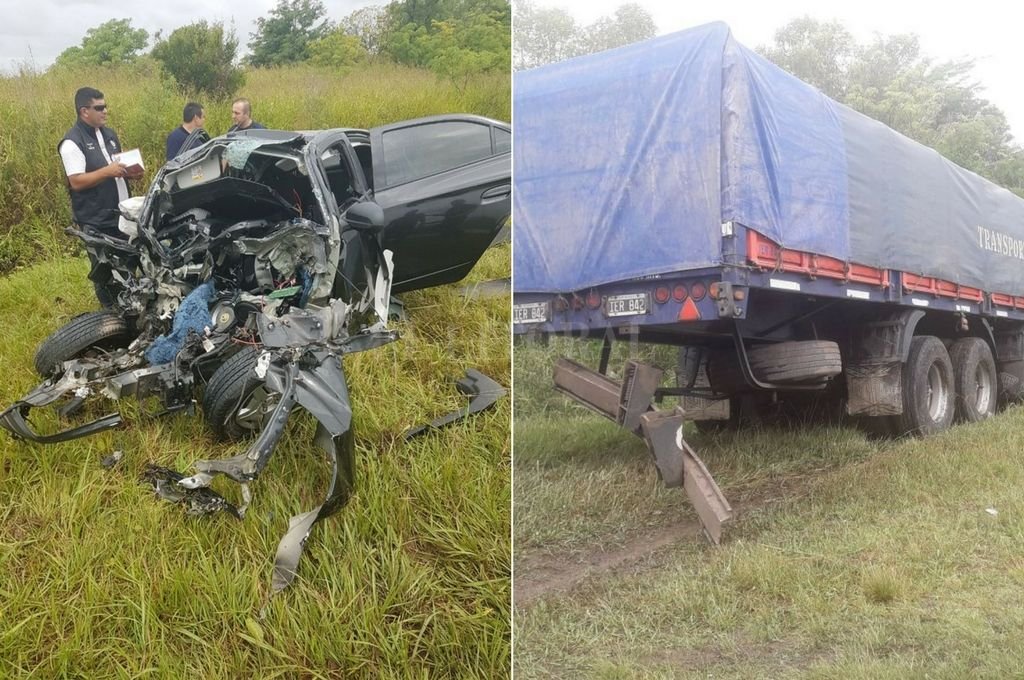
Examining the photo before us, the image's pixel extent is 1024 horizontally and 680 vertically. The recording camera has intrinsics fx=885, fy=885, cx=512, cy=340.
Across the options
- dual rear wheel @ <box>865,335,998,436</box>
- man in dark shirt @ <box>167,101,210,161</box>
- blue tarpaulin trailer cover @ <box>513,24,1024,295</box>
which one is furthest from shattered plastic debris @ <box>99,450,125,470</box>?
dual rear wheel @ <box>865,335,998,436</box>

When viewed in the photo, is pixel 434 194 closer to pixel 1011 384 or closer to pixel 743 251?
pixel 743 251

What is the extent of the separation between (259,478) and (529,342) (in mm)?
1360

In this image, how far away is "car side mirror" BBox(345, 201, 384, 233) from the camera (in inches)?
145

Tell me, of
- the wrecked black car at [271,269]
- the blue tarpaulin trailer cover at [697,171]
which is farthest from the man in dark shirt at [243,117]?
the blue tarpaulin trailer cover at [697,171]

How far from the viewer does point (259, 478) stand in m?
2.62

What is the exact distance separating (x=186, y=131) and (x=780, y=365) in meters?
3.17

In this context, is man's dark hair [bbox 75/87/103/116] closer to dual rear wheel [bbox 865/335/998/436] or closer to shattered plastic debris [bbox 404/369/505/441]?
shattered plastic debris [bbox 404/369/505/441]

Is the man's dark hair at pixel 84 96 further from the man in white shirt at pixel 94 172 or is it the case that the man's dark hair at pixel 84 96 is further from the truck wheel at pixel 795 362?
the truck wheel at pixel 795 362

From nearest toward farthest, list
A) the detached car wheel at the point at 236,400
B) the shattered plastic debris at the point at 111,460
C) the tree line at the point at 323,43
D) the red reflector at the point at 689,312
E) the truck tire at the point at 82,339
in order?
the red reflector at the point at 689,312, the tree line at the point at 323,43, the shattered plastic debris at the point at 111,460, the detached car wheel at the point at 236,400, the truck tire at the point at 82,339

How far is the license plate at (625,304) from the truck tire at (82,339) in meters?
2.58

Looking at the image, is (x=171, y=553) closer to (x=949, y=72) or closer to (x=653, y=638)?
(x=653, y=638)

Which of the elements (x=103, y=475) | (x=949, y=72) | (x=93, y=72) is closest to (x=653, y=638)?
(x=949, y=72)

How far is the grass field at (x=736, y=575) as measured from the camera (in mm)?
1551

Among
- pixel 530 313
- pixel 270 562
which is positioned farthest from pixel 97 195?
pixel 530 313
